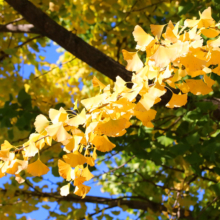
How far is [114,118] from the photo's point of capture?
64cm

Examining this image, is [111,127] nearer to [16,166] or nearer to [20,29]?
[16,166]

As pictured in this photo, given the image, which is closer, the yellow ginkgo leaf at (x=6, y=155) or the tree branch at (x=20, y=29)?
the yellow ginkgo leaf at (x=6, y=155)

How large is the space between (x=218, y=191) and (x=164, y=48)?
950 millimetres

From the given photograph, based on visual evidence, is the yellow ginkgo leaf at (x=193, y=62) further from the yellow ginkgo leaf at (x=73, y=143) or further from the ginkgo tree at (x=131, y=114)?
the yellow ginkgo leaf at (x=73, y=143)

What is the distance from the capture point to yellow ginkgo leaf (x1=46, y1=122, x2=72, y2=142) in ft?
1.97

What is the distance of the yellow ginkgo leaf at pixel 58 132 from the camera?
599 millimetres

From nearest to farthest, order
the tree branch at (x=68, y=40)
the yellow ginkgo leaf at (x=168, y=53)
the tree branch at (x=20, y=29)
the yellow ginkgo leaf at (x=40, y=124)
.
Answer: the yellow ginkgo leaf at (x=168, y=53) → the yellow ginkgo leaf at (x=40, y=124) → the tree branch at (x=68, y=40) → the tree branch at (x=20, y=29)

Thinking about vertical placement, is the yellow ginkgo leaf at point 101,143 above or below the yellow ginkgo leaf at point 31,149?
below

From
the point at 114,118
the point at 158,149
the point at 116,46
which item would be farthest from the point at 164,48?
the point at 116,46

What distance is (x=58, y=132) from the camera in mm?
606

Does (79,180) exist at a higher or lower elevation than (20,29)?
lower

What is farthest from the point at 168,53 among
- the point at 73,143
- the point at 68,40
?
the point at 68,40

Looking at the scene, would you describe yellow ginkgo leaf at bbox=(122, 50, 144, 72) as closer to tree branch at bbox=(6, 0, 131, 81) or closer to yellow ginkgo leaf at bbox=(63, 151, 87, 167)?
yellow ginkgo leaf at bbox=(63, 151, 87, 167)

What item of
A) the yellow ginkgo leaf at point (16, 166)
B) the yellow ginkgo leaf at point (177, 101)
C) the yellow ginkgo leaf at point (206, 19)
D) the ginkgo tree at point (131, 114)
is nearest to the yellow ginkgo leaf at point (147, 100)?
the ginkgo tree at point (131, 114)
